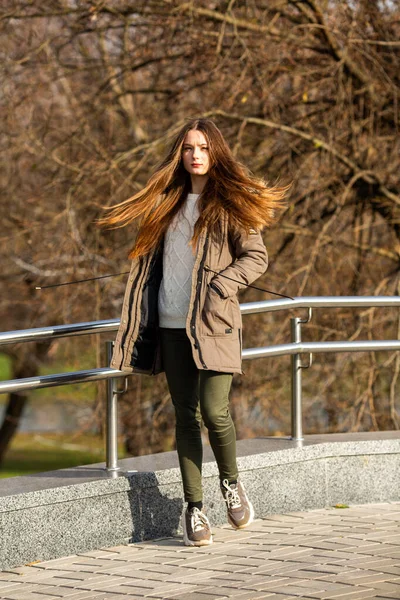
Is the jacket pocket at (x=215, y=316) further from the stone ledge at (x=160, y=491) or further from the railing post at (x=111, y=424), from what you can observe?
the stone ledge at (x=160, y=491)

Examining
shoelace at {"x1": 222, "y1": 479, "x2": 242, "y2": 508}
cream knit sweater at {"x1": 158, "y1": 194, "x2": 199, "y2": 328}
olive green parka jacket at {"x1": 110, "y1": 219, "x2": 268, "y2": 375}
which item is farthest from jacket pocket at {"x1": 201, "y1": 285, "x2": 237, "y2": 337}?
shoelace at {"x1": 222, "y1": 479, "x2": 242, "y2": 508}

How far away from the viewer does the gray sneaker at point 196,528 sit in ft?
16.2

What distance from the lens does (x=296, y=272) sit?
30.0 feet

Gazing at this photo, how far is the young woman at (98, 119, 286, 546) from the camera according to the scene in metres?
4.72

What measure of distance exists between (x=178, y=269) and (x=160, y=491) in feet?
3.42

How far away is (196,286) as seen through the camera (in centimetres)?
473

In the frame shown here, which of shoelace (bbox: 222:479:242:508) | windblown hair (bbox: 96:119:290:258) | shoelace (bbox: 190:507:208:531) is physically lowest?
shoelace (bbox: 190:507:208:531)

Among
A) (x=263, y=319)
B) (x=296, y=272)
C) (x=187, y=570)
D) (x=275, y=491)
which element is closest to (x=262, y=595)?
(x=187, y=570)

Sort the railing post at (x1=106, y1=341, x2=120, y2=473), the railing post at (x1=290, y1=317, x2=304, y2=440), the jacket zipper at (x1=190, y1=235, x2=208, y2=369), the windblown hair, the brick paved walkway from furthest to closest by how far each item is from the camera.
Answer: the railing post at (x1=290, y1=317, x2=304, y2=440), the railing post at (x1=106, y1=341, x2=120, y2=473), the windblown hair, the jacket zipper at (x1=190, y1=235, x2=208, y2=369), the brick paved walkway

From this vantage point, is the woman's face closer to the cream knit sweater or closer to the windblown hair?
the windblown hair

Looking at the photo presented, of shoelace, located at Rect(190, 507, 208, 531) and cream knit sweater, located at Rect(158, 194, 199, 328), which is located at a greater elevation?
cream knit sweater, located at Rect(158, 194, 199, 328)

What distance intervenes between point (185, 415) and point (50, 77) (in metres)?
6.24

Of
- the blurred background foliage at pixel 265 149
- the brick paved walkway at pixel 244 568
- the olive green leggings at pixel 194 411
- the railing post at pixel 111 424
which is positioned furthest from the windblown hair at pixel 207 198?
the blurred background foliage at pixel 265 149

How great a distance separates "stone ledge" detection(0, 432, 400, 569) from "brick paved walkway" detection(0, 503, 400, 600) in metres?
0.08
